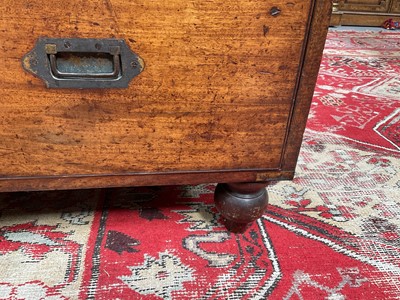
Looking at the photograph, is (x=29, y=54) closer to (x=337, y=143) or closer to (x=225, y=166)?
(x=225, y=166)

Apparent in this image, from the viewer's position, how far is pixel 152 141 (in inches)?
25.6

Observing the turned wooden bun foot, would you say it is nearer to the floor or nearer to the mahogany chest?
the mahogany chest

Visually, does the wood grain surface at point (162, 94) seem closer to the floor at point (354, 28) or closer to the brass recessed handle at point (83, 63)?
the brass recessed handle at point (83, 63)

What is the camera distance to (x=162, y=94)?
0.61 metres

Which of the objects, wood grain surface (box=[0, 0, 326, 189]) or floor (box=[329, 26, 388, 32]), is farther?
floor (box=[329, 26, 388, 32])

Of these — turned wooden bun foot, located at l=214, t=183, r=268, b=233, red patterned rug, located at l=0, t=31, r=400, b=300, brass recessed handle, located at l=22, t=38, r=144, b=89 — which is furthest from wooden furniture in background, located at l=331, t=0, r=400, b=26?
brass recessed handle, located at l=22, t=38, r=144, b=89

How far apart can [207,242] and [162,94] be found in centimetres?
36

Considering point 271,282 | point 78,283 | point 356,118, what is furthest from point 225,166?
point 356,118

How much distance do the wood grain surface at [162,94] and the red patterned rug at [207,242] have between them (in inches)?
7.6

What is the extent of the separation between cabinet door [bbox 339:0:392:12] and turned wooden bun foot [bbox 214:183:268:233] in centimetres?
274

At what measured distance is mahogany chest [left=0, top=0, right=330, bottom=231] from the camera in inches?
21.5

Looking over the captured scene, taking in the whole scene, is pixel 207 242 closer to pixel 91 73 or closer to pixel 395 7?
pixel 91 73

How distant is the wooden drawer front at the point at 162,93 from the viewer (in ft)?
1.78

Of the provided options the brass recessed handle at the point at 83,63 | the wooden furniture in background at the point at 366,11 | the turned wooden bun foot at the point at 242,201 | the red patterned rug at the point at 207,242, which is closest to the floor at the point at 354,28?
the wooden furniture in background at the point at 366,11
